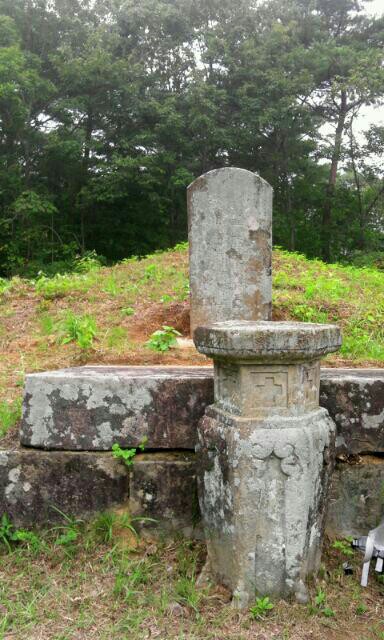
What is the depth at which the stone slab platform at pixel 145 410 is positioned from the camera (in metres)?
2.54

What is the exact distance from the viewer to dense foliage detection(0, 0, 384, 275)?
1534cm

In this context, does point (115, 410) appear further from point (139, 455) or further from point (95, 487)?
point (95, 487)

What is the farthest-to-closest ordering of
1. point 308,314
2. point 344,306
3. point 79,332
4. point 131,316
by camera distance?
point 344,306
point 131,316
point 308,314
point 79,332

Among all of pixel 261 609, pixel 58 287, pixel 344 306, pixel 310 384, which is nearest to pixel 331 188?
pixel 58 287

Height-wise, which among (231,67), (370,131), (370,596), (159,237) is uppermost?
(231,67)

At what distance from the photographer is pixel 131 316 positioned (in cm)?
546

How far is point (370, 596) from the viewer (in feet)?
7.64

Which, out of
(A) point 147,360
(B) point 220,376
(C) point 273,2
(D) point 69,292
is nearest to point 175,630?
(B) point 220,376

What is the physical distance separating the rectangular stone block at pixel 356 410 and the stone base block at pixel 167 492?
0.75 metres

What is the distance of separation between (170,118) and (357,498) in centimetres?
1479

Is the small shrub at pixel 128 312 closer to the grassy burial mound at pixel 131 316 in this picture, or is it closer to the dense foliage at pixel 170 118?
the grassy burial mound at pixel 131 316

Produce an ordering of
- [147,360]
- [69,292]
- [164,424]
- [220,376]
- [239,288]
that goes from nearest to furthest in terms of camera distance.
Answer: [220,376] → [164,424] → [147,360] → [239,288] → [69,292]

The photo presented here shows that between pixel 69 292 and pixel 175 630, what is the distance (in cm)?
536

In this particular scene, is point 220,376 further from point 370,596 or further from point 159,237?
point 159,237
